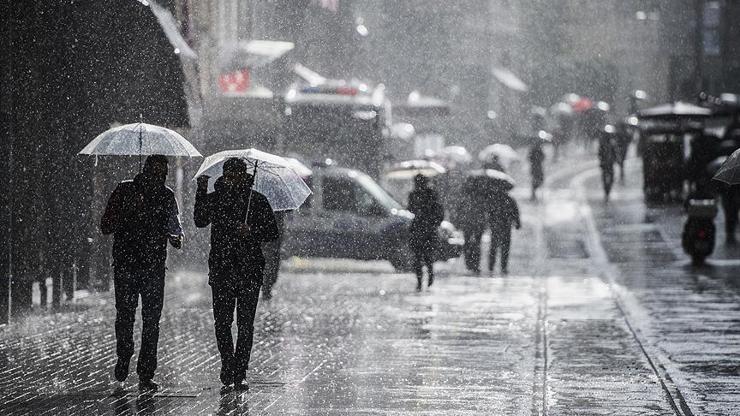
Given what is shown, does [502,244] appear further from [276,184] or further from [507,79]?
[507,79]

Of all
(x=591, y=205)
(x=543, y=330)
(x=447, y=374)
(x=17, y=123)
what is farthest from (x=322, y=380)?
(x=591, y=205)

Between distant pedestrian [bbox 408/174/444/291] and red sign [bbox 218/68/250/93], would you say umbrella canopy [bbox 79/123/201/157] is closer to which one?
distant pedestrian [bbox 408/174/444/291]

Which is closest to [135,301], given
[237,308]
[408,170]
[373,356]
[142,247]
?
[142,247]

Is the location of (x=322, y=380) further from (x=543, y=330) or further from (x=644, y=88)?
(x=644, y=88)

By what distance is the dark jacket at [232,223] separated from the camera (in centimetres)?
1112

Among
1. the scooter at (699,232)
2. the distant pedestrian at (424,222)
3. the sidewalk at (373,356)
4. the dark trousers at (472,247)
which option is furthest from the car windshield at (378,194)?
the scooter at (699,232)

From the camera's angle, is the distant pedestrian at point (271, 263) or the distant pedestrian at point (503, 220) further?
the distant pedestrian at point (503, 220)

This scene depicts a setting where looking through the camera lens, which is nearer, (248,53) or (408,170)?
(408,170)

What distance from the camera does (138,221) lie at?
11250 mm

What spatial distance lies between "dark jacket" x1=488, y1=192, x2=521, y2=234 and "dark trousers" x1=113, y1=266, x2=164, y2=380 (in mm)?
12401

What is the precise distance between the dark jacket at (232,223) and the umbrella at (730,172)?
3.11m

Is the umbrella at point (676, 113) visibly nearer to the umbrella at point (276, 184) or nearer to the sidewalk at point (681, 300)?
the sidewalk at point (681, 300)

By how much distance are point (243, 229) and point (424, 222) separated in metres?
10.4

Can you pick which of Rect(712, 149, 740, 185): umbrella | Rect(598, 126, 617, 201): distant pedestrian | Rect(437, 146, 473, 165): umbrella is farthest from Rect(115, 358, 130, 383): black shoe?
Rect(437, 146, 473, 165): umbrella
